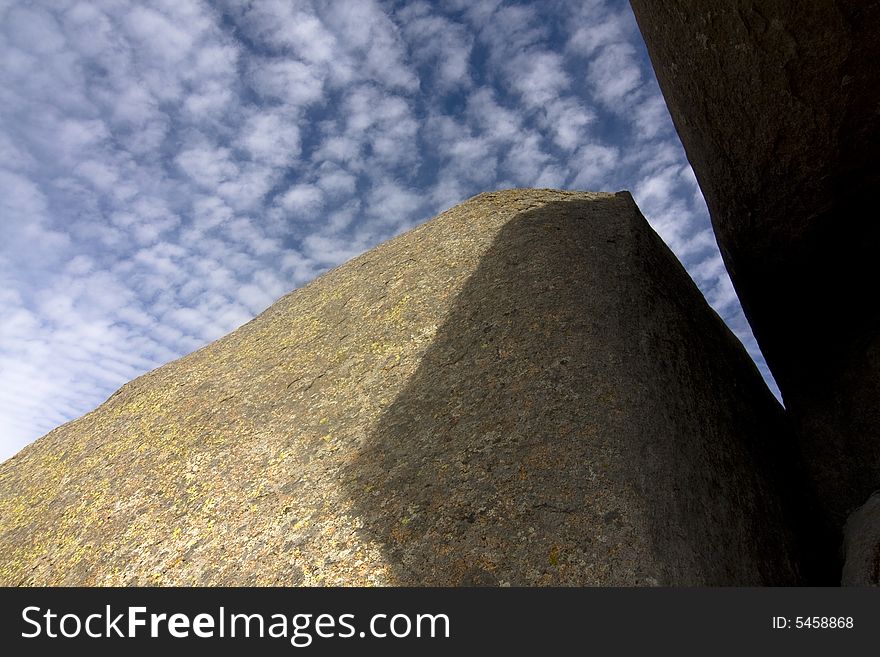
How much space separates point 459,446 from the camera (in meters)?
7.07

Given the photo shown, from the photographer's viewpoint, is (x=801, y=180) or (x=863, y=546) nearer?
(x=863, y=546)

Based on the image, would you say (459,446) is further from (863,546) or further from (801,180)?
(801,180)

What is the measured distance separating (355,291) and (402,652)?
776 centimetres

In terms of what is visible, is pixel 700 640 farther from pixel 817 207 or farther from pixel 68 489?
pixel 68 489

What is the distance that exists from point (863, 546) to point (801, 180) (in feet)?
12.9

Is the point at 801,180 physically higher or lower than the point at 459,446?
higher

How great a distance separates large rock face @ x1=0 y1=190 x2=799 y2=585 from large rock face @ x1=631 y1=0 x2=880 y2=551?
0.89 metres

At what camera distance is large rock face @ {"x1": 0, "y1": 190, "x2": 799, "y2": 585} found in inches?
237

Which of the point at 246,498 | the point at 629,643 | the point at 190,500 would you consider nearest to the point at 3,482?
the point at 190,500

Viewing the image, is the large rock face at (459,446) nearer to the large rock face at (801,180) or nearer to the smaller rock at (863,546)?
the smaller rock at (863,546)

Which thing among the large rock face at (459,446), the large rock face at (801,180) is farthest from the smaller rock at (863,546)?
the large rock face at (801,180)

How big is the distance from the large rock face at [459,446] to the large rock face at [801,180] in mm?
894

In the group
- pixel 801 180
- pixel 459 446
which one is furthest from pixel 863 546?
pixel 459 446

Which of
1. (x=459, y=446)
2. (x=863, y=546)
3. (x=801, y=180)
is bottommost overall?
(x=863, y=546)
